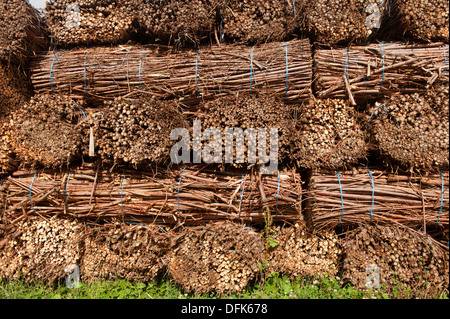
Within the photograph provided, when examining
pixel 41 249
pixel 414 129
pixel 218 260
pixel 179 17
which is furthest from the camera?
pixel 41 249

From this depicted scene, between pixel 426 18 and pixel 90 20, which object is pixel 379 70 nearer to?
pixel 426 18

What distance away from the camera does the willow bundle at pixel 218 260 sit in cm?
346

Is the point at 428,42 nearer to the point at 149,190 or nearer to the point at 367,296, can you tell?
the point at 367,296

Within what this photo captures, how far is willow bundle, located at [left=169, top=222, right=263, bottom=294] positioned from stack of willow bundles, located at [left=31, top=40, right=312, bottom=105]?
1796 millimetres

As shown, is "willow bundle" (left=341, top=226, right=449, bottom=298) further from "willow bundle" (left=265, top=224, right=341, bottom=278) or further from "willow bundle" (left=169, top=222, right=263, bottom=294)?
"willow bundle" (left=169, top=222, right=263, bottom=294)

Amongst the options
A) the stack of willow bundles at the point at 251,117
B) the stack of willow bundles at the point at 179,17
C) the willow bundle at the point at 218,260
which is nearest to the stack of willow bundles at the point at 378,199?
the stack of willow bundles at the point at 251,117

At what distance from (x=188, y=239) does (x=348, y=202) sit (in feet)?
6.77

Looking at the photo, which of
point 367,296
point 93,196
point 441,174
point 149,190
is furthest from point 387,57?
point 93,196

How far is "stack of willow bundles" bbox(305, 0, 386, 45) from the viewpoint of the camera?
142 inches

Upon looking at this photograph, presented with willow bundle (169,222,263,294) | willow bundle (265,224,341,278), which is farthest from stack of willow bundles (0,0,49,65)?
willow bundle (265,224,341,278)

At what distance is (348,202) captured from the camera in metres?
3.56

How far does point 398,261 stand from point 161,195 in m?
3.04

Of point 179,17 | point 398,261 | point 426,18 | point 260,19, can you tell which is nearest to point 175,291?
point 398,261

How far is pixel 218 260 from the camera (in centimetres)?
351
